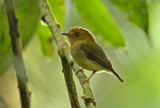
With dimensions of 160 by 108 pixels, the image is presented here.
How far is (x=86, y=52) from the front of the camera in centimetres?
439

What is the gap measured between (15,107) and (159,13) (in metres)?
1.24

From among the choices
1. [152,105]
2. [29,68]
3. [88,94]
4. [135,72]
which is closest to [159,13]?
[135,72]

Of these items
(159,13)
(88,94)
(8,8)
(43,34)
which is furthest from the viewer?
(159,13)

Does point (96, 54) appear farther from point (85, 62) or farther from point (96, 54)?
point (85, 62)

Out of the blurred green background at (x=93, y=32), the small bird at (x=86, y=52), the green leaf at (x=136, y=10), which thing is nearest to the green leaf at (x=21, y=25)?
the blurred green background at (x=93, y=32)

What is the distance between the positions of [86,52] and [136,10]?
90.6 inches

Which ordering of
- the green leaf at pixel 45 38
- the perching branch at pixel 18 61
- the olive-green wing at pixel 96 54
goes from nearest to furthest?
1. the perching branch at pixel 18 61
2. the green leaf at pixel 45 38
3. the olive-green wing at pixel 96 54

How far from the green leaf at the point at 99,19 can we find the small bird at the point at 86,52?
74.7 inches

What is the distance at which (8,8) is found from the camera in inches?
72.1

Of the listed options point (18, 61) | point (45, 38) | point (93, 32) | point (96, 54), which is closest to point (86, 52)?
point (96, 54)

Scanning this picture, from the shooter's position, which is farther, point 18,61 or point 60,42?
point 60,42

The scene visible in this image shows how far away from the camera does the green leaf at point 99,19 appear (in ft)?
6.95

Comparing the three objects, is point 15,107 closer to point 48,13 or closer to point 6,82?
point 6,82

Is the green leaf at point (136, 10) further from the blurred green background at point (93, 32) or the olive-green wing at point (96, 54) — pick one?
the olive-green wing at point (96, 54)
